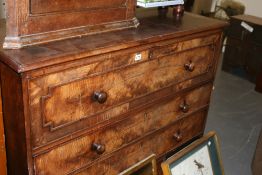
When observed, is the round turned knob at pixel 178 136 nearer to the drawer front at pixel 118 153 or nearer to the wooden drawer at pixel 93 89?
the drawer front at pixel 118 153

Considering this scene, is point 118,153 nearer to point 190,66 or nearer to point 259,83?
point 190,66

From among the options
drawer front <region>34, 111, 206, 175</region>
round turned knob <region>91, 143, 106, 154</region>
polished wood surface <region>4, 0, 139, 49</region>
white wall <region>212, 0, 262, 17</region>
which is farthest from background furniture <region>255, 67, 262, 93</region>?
round turned knob <region>91, 143, 106, 154</region>

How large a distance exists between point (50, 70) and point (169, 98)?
704 millimetres

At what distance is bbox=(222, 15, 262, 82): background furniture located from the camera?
11.9 ft

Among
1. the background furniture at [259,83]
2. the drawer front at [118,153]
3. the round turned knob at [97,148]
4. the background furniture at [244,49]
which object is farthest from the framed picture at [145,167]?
the background furniture at [244,49]

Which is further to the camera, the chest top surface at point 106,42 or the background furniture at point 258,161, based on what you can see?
the background furniture at point 258,161

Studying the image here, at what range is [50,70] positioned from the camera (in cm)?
Answer: 101

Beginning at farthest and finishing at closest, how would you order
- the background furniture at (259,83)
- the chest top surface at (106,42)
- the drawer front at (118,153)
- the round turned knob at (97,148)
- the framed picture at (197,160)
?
the background furniture at (259,83), the framed picture at (197,160), the round turned knob at (97,148), the drawer front at (118,153), the chest top surface at (106,42)

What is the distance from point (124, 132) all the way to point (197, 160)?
408 mm

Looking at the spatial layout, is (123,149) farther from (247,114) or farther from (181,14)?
(247,114)

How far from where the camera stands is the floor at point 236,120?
2353 mm

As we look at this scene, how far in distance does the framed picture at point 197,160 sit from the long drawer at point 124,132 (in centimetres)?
17

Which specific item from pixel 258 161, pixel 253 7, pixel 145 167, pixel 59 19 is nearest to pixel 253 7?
pixel 253 7

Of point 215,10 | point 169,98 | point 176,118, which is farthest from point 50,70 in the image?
point 215,10
